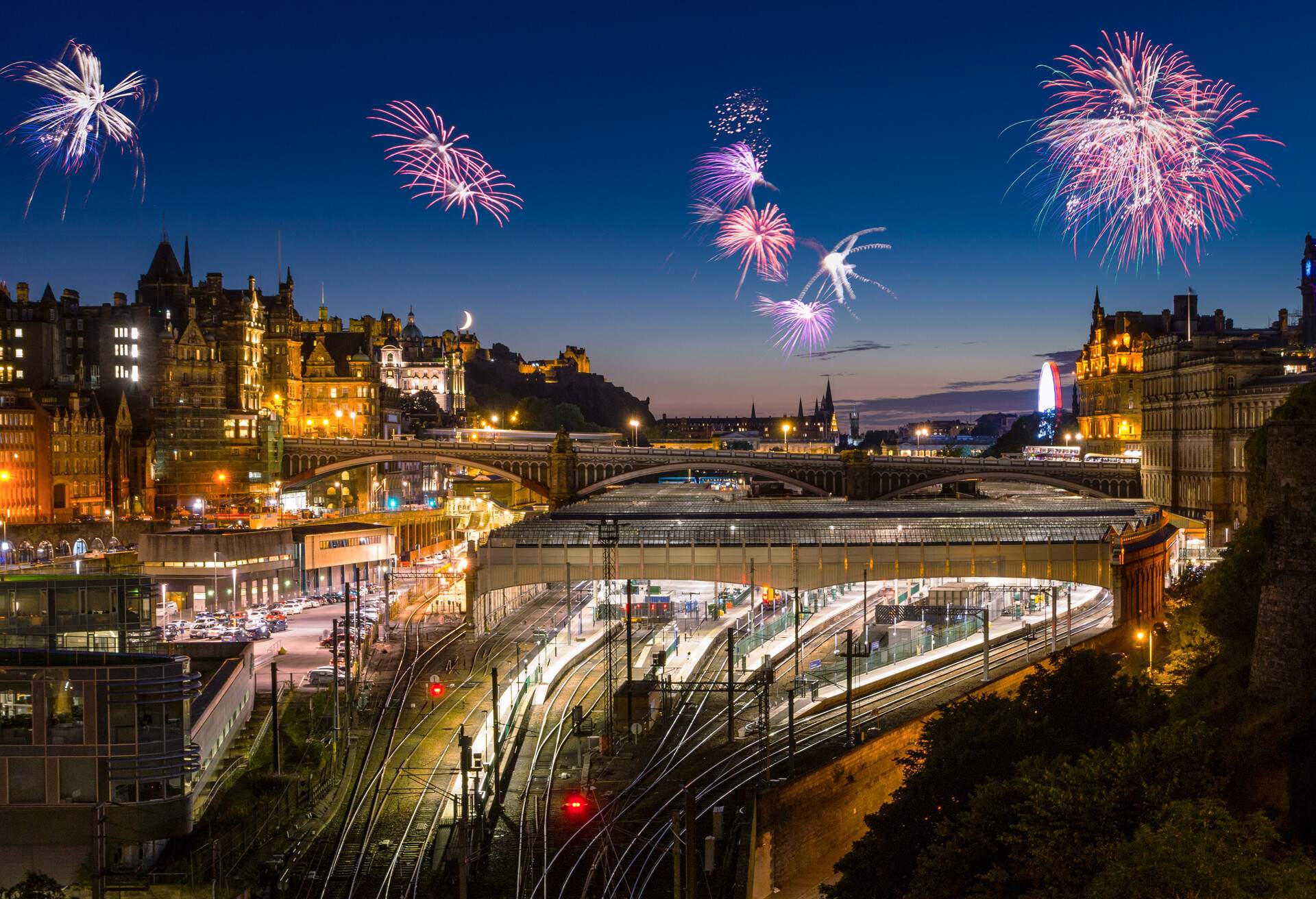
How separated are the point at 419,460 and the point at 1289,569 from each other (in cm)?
8036

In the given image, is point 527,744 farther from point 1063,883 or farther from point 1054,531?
point 1054,531

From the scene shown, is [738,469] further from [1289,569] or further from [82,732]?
[82,732]

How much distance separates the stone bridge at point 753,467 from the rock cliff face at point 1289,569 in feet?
176

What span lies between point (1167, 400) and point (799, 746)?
69.2m

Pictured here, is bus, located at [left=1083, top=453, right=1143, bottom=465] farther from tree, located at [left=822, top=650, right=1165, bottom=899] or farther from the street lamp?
tree, located at [left=822, top=650, right=1165, bottom=899]

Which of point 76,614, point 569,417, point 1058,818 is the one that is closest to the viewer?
point 1058,818

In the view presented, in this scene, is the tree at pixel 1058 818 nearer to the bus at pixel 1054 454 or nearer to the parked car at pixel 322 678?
the parked car at pixel 322 678

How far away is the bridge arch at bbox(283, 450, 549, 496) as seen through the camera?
93.5 m

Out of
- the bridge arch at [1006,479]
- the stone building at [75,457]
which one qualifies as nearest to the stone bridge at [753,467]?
the bridge arch at [1006,479]

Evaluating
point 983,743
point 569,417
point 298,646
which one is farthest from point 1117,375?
point 983,743

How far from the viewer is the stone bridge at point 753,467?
3216 inches

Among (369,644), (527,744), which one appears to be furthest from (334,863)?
(369,644)

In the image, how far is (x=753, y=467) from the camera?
86000 millimetres

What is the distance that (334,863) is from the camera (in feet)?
88.1
